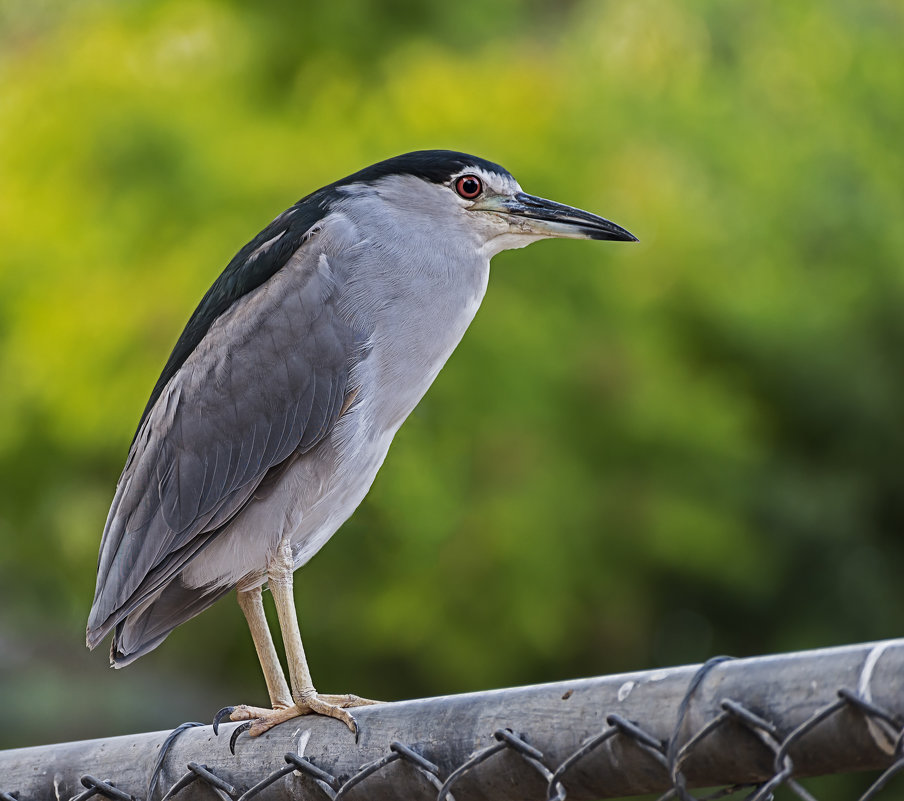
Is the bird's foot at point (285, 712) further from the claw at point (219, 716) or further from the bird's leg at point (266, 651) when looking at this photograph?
the bird's leg at point (266, 651)

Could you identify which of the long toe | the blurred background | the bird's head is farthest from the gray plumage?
the blurred background

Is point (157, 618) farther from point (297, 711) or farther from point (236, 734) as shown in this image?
point (236, 734)

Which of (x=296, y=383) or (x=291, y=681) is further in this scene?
(x=296, y=383)

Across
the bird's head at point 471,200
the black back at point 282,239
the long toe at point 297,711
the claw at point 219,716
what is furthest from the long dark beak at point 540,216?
the claw at point 219,716

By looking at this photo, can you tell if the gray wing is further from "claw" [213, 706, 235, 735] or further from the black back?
"claw" [213, 706, 235, 735]

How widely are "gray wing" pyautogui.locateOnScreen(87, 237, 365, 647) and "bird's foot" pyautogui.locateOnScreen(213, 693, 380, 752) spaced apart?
1.47 feet

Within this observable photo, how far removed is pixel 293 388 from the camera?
3.23 metres

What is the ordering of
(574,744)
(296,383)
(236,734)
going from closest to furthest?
(574,744) < (236,734) < (296,383)

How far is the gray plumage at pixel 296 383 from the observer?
10.4 feet

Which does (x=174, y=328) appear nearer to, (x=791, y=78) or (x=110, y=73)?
(x=110, y=73)

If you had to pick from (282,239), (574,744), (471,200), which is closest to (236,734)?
(574,744)

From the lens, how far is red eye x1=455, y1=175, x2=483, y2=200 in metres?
3.45

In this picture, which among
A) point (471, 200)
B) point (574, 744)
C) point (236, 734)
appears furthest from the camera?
point (471, 200)

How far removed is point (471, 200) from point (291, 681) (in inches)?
55.8
